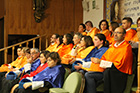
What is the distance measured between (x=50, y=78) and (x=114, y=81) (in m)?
0.99

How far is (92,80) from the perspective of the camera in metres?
3.67

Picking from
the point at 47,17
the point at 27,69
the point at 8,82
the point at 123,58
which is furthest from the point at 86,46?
the point at 47,17

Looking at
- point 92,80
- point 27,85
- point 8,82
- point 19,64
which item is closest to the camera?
point 92,80

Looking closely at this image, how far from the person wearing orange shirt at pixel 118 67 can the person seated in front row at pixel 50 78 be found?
587mm

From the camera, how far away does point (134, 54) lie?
379cm

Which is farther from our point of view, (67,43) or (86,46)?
(67,43)

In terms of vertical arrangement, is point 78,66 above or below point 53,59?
below

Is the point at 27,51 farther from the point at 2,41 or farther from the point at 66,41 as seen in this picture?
the point at 2,41

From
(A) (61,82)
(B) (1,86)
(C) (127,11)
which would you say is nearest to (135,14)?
(C) (127,11)

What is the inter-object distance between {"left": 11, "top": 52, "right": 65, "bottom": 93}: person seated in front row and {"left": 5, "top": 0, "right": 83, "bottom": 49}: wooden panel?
13.8ft

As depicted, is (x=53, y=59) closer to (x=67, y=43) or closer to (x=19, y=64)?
(x=67, y=43)

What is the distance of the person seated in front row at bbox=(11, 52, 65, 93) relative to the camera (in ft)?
12.4

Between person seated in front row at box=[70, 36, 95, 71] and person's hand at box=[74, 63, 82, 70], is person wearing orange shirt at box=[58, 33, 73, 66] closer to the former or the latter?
person seated in front row at box=[70, 36, 95, 71]

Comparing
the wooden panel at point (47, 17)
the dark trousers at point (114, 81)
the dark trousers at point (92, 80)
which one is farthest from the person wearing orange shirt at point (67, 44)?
the wooden panel at point (47, 17)
